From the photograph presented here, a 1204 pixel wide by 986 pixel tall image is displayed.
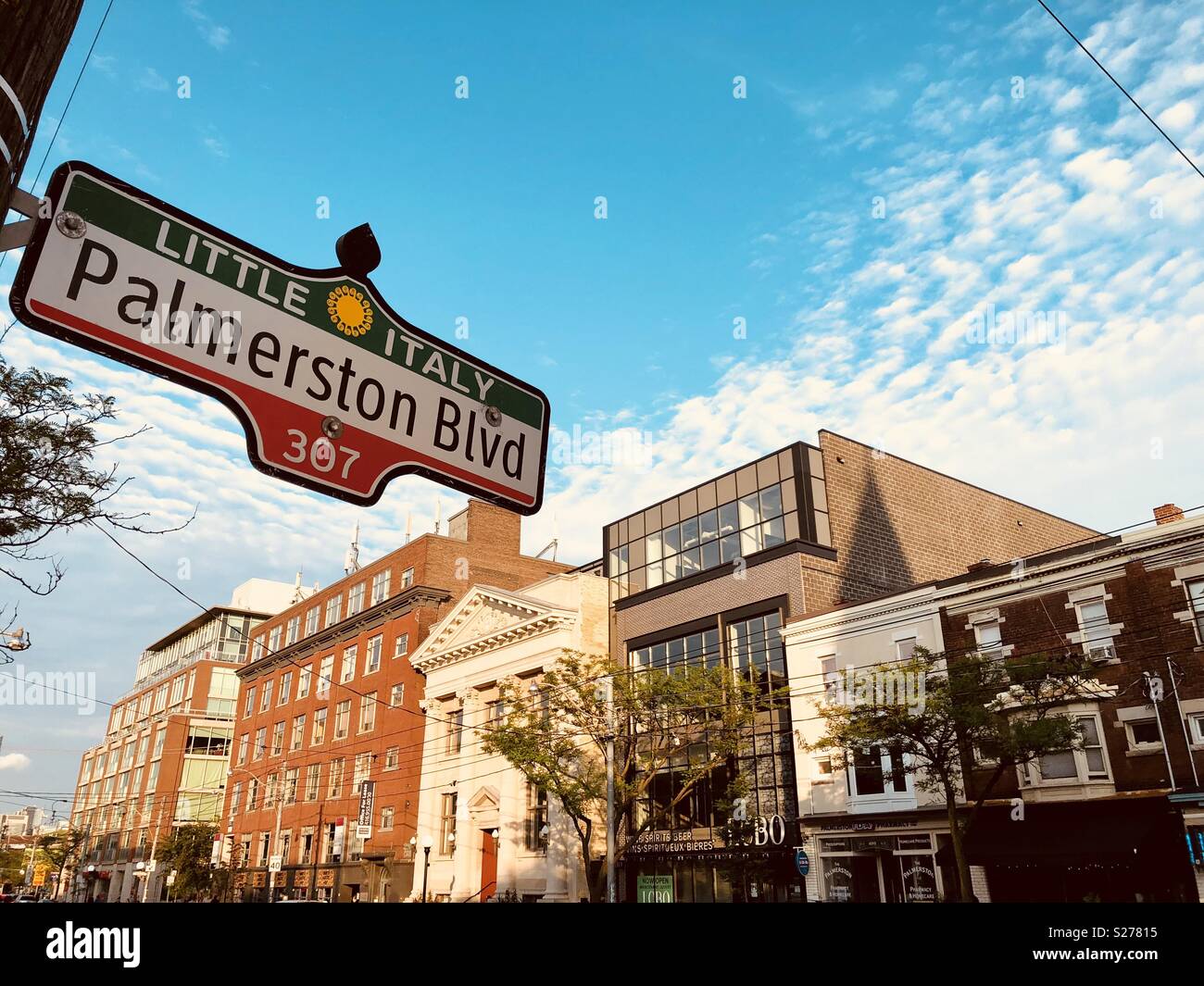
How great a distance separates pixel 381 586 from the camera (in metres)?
57.0

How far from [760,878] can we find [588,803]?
8134mm

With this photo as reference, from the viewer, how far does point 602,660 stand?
3500 centimetres

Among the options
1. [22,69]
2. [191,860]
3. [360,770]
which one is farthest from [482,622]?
[22,69]

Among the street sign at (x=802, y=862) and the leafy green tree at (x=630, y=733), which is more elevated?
the leafy green tree at (x=630, y=733)

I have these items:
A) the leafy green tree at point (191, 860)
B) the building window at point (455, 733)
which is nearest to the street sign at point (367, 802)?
the building window at point (455, 733)

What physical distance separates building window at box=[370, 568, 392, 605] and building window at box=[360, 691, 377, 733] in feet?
20.2

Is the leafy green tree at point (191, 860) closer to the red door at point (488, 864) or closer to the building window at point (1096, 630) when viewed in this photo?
the red door at point (488, 864)

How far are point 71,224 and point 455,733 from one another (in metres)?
46.7

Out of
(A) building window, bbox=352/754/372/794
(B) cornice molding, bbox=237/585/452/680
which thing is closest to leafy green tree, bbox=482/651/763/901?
(B) cornice molding, bbox=237/585/452/680

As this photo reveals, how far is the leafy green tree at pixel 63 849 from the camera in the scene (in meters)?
91.3

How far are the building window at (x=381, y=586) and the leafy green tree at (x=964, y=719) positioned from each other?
115 ft
